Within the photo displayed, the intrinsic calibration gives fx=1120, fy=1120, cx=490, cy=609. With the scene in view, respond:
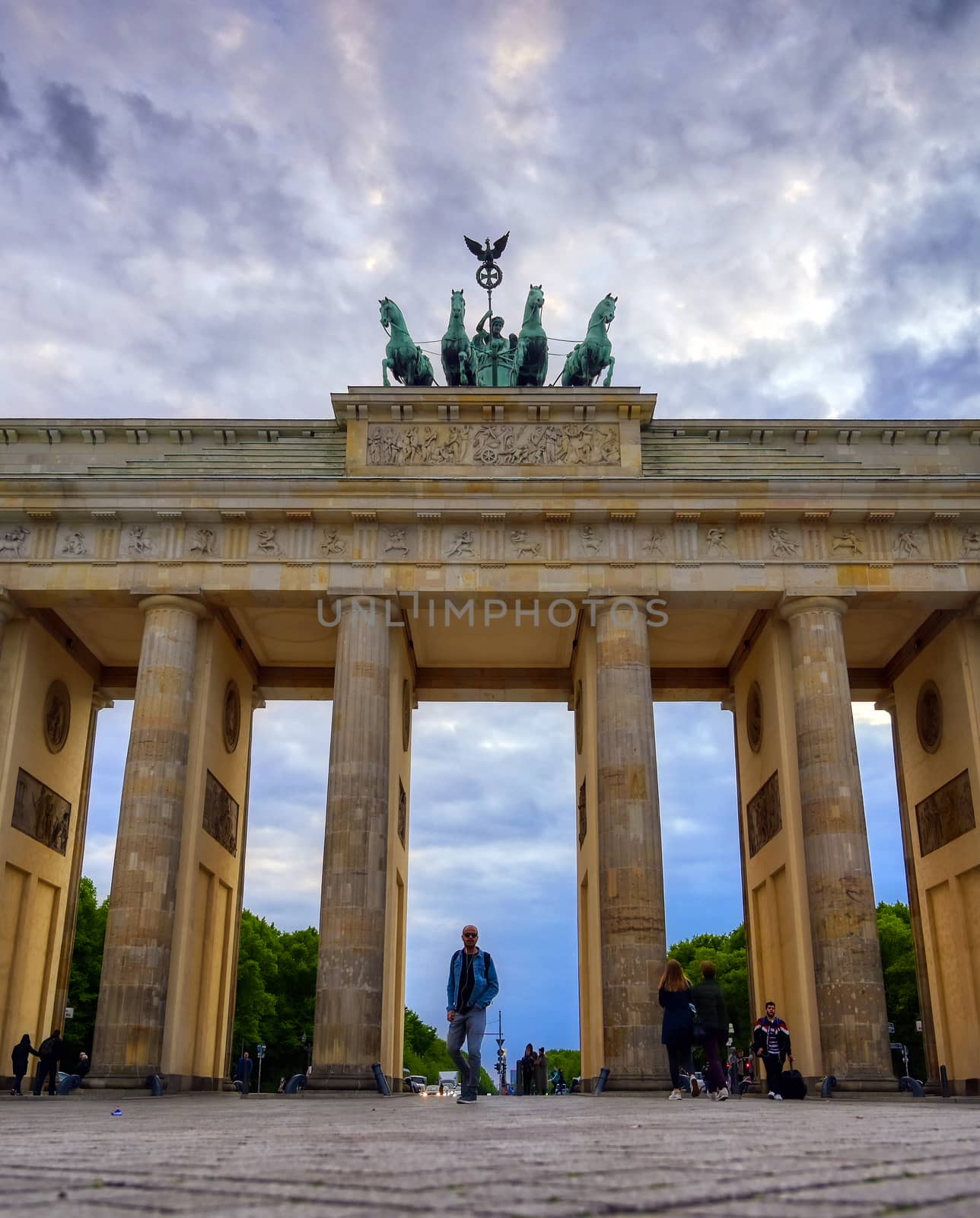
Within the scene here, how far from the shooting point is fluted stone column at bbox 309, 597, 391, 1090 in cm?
2202

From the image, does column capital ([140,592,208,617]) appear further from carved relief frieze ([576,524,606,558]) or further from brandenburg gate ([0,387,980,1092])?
carved relief frieze ([576,524,606,558])

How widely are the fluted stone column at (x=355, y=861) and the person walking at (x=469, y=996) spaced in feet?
29.1

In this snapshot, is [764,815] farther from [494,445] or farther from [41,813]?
[41,813]

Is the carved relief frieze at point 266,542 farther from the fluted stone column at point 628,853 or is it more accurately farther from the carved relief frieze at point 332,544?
the fluted stone column at point 628,853

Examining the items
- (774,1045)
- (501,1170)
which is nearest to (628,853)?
(774,1045)

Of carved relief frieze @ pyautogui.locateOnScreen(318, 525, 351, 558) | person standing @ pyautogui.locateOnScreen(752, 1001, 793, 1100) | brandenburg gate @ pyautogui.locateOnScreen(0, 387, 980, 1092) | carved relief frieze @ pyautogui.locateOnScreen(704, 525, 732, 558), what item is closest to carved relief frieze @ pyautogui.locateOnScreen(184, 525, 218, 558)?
brandenburg gate @ pyautogui.locateOnScreen(0, 387, 980, 1092)

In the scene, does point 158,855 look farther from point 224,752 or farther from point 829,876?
point 829,876

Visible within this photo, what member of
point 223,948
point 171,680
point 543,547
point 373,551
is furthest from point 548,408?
point 223,948

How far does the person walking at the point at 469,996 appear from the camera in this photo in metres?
13.4

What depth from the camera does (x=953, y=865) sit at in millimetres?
27875

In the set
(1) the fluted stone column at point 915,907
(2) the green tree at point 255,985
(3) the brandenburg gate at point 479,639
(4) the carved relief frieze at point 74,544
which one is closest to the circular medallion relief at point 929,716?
(3) the brandenburg gate at point 479,639

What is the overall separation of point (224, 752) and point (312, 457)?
8.00m

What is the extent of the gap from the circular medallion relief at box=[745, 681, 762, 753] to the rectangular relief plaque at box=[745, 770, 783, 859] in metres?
1.29

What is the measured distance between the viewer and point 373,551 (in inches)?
1022
